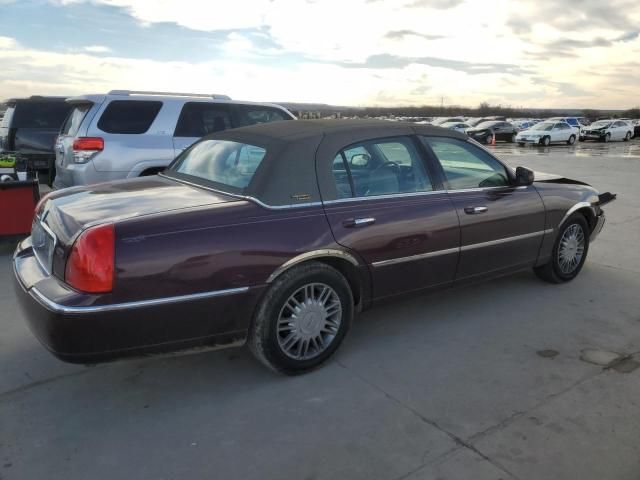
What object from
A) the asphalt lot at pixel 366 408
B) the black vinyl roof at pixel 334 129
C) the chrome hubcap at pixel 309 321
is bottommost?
the asphalt lot at pixel 366 408

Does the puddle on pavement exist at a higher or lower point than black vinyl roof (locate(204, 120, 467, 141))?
lower

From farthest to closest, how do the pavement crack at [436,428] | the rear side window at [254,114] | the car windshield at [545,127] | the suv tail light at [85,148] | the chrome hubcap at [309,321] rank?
the car windshield at [545,127] → the rear side window at [254,114] → the suv tail light at [85,148] → the chrome hubcap at [309,321] → the pavement crack at [436,428]

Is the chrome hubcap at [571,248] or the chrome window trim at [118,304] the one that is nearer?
the chrome window trim at [118,304]

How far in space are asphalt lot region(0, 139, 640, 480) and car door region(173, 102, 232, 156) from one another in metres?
3.55

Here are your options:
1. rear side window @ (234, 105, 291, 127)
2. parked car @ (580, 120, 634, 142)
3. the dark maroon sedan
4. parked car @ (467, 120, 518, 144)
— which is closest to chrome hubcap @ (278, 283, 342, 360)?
the dark maroon sedan

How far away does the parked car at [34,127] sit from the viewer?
955cm

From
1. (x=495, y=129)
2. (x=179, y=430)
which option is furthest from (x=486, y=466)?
(x=495, y=129)

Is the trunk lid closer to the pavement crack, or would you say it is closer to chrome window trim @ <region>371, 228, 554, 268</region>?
chrome window trim @ <region>371, 228, 554, 268</region>

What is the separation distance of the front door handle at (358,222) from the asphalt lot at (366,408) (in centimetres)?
92

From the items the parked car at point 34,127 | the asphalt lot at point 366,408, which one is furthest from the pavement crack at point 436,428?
the parked car at point 34,127

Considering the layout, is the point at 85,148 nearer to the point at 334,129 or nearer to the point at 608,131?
the point at 334,129

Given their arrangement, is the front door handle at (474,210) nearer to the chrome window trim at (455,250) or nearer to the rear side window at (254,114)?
the chrome window trim at (455,250)

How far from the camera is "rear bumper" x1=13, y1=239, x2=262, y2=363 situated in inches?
103

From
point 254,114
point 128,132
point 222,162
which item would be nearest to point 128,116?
point 128,132
